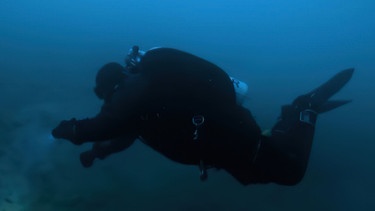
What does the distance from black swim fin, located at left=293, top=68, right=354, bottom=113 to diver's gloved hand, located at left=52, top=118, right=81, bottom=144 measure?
2.56 m

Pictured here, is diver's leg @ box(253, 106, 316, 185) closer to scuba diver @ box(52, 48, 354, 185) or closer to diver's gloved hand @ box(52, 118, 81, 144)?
scuba diver @ box(52, 48, 354, 185)

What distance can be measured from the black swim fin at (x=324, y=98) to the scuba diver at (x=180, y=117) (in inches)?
41.8

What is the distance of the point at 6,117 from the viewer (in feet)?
23.9

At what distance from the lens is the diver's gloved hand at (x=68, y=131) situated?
3.01m

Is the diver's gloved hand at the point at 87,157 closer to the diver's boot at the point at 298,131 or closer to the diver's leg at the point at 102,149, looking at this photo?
the diver's leg at the point at 102,149

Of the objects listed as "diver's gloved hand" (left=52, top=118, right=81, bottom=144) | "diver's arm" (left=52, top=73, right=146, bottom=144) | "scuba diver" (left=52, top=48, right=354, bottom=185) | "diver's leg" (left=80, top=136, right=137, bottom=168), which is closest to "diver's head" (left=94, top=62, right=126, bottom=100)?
"scuba diver" (left=52, top=48, right=354, bottom=185)

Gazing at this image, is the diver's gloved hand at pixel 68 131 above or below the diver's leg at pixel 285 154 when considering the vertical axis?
above

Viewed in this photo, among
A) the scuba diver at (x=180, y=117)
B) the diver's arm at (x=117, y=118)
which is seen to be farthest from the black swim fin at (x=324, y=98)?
the diver's arm at (x=117, y=118)

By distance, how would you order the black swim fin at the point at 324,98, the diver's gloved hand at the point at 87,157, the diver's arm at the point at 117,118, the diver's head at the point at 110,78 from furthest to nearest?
the black swim fin at the point at 324,98 → the diver's gloved hand at the point at 87,157 → the diver's head at the point at 110,78 → the diver's arm at the point at 117,118

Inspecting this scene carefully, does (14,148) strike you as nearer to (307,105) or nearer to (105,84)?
(105,84)

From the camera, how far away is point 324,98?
4.42m

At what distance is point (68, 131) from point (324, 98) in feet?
10.1

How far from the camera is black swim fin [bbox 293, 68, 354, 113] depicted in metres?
4.18

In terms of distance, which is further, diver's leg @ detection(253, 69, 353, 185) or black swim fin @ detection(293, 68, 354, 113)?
black swim fin @ detection(293, 68, 354, 113)
